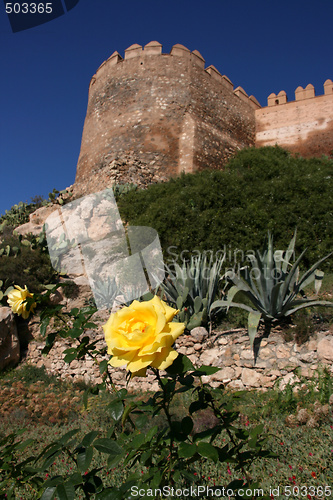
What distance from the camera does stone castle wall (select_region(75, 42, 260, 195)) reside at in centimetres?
1125

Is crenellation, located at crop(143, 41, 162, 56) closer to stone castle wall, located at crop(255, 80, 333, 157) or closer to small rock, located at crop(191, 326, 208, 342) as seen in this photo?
stone castle wall, located at crop(255, 80, 333, 157)

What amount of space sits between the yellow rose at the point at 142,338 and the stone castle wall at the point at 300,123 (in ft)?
49.7

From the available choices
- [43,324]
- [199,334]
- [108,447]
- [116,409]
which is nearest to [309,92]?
[199,334]

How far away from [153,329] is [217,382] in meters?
3.13

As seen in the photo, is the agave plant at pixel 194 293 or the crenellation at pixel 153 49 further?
the crenellation at pixel 153 49

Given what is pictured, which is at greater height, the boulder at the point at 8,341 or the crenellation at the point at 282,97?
the crenellation at the point at 282,97

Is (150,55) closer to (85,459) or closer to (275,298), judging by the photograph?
(275,298)

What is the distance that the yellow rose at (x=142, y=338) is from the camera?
808 mm

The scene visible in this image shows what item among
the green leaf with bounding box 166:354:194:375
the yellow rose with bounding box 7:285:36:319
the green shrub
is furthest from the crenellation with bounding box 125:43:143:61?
the green leaf with bounding box 166:354:194:375

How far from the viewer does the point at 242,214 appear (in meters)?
6.64

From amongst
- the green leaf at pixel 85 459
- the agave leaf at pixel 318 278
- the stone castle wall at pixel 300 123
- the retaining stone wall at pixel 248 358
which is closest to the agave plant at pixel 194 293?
the retaining stone wall at pixel 248 358

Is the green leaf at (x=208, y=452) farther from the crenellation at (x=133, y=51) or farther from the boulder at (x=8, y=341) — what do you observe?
the crenellation at (x=133, y=51)

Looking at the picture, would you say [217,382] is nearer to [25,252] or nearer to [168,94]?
[25,252]

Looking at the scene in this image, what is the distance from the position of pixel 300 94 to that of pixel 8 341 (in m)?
16.1
